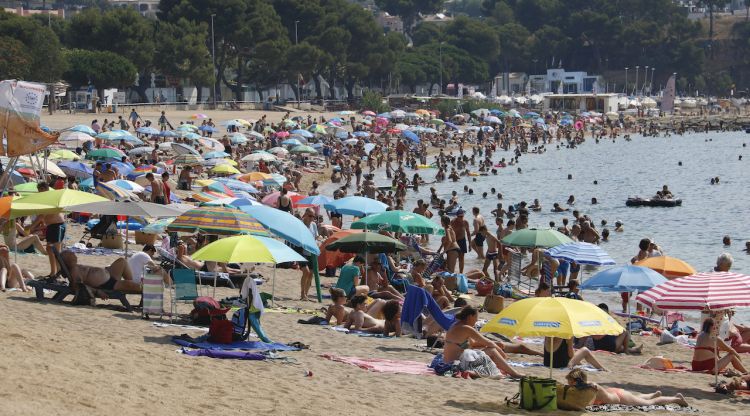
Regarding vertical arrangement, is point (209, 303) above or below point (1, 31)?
below

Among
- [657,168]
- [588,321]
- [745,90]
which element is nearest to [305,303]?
[588,321]

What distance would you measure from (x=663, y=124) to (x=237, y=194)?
8217 centimetres

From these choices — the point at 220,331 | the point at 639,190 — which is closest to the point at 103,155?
the point at 220,331

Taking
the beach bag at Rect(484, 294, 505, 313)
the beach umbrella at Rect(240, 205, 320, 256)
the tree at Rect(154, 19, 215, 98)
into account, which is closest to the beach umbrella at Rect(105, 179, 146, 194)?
the beach umbrella at Rect(240, 205, 320, 256)

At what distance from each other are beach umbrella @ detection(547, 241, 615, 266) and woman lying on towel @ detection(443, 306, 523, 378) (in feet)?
17.5

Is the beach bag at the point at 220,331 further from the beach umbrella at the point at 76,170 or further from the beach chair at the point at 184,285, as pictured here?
the beach umbrella at the point at 76,170

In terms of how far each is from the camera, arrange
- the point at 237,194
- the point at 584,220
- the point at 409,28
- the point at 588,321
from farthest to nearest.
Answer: the point at 409,28
the point at 237,194
the point at 584,220
the point at 588,321

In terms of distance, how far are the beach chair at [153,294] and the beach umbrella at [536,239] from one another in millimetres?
7045

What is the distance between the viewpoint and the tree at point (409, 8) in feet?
517

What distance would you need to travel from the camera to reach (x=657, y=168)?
6391 centimetres

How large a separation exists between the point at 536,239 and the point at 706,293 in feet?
23.9

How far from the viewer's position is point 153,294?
40.3 feet

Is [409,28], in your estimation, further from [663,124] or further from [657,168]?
[657,168]

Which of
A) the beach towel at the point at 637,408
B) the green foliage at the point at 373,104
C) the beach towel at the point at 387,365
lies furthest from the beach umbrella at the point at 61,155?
the green foliage at the point at 373,104
